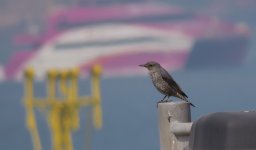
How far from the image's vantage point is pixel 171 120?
4.29m

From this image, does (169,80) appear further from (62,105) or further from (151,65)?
(62,105)

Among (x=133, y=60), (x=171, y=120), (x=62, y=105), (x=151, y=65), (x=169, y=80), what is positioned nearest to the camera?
(x=171, y=120)

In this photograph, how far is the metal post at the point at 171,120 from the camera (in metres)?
Answer: 4.23

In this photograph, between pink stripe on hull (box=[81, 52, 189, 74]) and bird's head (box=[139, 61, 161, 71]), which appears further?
pink stripe on hull (box=[81, 52, 189, 74])

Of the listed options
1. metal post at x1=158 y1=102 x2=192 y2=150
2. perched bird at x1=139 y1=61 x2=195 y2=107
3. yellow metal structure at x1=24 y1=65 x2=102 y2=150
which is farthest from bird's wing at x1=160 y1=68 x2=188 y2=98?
yellow metal structure at x1=24 y1=65 x2=102 y2=150

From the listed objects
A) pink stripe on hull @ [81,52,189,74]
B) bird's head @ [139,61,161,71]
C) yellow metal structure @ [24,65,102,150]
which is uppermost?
pink stripe on hull @ [81,52,189,74]

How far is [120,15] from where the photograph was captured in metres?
53.8

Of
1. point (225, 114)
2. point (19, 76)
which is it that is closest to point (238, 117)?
point (225, 114)

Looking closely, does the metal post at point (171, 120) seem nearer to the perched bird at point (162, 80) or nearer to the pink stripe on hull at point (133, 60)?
the perched bird at point (162, 80)

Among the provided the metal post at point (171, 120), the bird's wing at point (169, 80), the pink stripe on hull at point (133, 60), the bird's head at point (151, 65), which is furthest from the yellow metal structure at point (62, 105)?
the pink stripe on hull at point (133, 60)

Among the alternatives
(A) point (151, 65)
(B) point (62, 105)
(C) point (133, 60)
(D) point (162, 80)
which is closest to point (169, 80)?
(D) point (162, 80)

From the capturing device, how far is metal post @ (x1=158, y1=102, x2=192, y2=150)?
13.9ft

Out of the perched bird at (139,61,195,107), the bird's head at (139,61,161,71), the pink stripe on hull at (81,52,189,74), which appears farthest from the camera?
the pink stripe on hull at (81,52,189,74)

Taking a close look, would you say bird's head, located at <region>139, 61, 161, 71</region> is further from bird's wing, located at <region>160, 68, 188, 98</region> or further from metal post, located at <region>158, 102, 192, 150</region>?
metal post, located at <region>158, 102, 192, 150</region>
